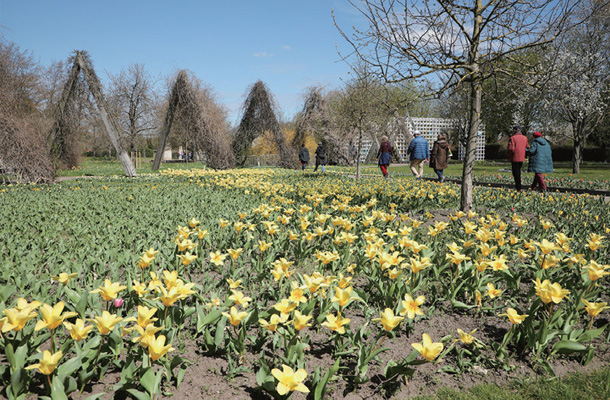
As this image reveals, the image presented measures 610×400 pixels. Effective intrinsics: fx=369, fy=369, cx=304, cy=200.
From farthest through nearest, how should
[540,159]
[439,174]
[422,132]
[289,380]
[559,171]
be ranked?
[422,132] → [559,171] → [439,174] → [540,159] → [289,380]

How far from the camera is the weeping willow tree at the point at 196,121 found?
1622cm

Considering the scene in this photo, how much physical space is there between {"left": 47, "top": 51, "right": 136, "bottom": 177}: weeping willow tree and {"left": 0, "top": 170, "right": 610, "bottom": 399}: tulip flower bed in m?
9.56

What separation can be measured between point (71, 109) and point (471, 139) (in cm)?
1331

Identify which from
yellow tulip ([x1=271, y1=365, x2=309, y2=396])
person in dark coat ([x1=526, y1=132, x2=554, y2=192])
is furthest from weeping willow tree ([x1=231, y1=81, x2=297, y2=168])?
yellow tulip ([x1=271, y1=365, x2=309, y2=396])

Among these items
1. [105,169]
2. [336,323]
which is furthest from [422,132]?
[336,323]

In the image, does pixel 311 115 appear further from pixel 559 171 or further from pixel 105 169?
pixel 559 171

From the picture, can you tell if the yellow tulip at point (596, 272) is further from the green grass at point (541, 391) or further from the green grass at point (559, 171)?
the green grass at point (559, 171)

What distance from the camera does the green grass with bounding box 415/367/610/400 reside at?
1956 millimetres

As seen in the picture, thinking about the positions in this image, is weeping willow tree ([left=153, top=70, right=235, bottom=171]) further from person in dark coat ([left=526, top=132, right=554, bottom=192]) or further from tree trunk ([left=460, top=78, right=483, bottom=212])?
tree trunk ([left=460, top=78, right=483, bottom=212])

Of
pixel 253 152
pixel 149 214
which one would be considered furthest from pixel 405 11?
pixel 253 152

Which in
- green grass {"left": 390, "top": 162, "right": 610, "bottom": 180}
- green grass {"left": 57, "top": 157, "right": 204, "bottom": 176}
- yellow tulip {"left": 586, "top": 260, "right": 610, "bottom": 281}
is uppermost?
green grass {"left": 57, "top": 157, "right": 204, "bottom": 176}

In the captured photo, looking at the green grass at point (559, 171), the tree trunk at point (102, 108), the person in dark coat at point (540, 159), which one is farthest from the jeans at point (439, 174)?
the tree trunk at point (102, 108)

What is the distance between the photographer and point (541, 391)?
2.00 meters

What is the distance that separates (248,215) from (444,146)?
854 centimetres
